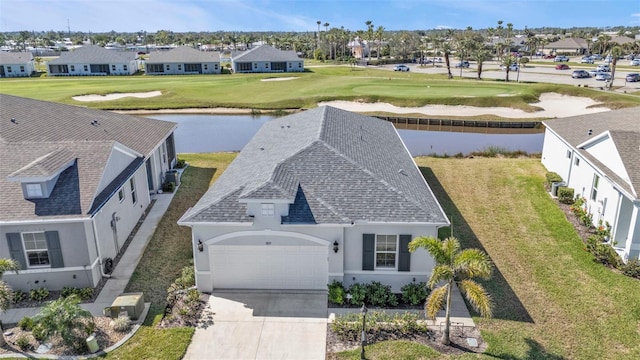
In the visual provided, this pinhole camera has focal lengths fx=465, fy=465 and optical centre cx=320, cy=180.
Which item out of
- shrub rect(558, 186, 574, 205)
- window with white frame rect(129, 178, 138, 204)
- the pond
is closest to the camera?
window with white frame rect(129, 178, 138, 204)

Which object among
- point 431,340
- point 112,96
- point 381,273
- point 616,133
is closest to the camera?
point 431,340

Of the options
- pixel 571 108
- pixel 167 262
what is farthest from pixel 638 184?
pixel 571 108

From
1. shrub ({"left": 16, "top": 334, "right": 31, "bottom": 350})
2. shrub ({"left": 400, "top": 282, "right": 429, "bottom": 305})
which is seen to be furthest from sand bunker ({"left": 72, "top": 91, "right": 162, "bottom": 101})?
shrub ({"left": 400, "top": 282, "right": 429, "bottom": 305})

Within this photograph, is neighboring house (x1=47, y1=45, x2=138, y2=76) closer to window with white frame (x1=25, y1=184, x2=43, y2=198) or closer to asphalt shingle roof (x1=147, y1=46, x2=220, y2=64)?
asphalt shingle roof (x1=147, y1=46, x2=220, y2=64)

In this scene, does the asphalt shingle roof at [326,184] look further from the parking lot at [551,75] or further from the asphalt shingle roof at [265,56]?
the asphalt shingle roof at [265,56]

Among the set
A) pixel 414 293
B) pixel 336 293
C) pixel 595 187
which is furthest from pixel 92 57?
pixel 414 293

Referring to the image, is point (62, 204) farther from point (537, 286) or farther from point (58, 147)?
point (537, 286)

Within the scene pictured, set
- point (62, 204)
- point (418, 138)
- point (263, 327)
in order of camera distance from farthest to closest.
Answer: point (418, 138)
point (62, 204)
point (263, 327)
